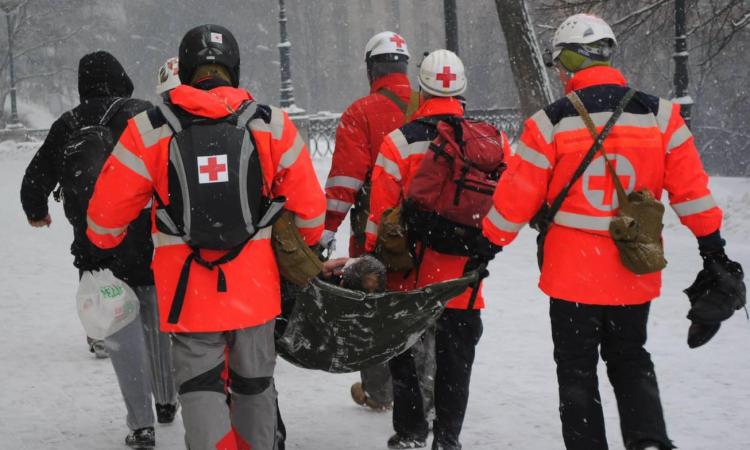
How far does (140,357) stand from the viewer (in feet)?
17.1

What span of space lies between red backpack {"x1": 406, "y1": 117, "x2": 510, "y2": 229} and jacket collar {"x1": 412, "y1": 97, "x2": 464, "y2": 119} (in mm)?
256

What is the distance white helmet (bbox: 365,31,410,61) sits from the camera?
5.47 m

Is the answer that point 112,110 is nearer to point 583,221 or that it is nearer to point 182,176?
point 182,176

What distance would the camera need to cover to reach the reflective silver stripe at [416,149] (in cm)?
471

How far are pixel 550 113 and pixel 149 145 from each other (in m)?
1.61

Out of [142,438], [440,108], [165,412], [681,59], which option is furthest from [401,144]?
[681,59]

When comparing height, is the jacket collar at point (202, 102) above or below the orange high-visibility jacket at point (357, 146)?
above

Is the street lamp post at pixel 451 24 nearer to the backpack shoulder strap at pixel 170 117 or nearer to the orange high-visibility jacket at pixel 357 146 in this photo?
the orange high-visibility jacket at pixel 357 146

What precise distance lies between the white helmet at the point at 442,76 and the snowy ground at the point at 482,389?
188cm

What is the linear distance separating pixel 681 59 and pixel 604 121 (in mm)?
10484

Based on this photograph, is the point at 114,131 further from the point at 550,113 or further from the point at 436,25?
the point at 436,25

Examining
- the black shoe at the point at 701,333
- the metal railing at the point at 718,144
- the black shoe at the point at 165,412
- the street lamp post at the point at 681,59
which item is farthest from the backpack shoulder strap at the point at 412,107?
the metal railing at the point at 718,144

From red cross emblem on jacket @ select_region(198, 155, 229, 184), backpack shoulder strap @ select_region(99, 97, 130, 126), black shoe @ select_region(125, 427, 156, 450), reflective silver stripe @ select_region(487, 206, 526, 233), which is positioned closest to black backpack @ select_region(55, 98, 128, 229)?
backpack shoulder strap @ select_region(99, 97, 130, 126)

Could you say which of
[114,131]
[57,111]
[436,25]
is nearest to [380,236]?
[114,131]
